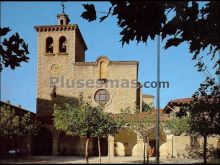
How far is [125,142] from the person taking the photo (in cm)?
4069

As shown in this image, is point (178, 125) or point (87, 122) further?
point (178, 125)

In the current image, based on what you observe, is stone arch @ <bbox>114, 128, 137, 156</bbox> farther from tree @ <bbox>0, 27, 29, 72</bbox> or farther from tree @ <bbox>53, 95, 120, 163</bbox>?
tree @ <bbox>0, 27, 29, 72</bbox>

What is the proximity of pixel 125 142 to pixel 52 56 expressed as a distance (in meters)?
12.6

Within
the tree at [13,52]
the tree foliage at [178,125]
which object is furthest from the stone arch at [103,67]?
the tree at [13,52]

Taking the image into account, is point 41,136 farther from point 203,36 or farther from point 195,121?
point 203,36

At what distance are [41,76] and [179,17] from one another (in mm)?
39803

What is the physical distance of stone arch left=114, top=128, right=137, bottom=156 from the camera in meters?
39.6

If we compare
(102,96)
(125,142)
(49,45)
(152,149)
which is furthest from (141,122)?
(49,45)

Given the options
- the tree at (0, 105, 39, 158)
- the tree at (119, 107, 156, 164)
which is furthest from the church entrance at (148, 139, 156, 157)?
the tree at (0, 105, 39, 158)

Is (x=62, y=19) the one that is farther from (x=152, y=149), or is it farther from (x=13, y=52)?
(x=13, y=52)

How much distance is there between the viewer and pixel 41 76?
145 ft

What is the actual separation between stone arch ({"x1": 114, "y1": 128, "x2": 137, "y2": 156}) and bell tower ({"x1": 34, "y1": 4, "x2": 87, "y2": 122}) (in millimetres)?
8568

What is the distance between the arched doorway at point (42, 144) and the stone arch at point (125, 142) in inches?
271

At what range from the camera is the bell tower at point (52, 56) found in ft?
143
